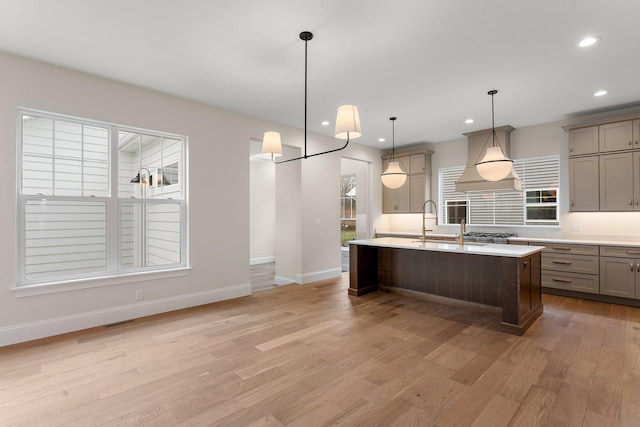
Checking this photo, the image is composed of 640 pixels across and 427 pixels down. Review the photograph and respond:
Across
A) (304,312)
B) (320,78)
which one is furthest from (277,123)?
(304,312)

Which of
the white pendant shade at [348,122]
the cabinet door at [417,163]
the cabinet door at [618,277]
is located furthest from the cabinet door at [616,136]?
the white pendant shade at [348,122]

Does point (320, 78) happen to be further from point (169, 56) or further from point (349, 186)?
point (349, 186)

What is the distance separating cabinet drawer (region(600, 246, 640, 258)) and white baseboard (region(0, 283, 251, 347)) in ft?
17.4

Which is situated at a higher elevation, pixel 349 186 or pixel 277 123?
pixel 277 123

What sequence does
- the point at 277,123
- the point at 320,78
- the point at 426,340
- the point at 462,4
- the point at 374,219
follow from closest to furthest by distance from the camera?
the point at 462,4
the point at 426,340
the point at 320,78
the point at 277,123
the point at 374,219

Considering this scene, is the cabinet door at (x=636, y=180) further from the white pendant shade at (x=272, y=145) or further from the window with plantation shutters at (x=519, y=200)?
the white pendant shade at (x=272, y=145)

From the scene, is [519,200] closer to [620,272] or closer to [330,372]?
[620,272]

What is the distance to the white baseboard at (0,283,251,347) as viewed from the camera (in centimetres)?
323

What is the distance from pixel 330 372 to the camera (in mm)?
2600

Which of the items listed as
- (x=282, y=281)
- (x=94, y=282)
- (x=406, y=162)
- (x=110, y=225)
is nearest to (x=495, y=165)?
(x=406, y=162)

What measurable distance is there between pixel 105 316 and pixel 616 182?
7.01 metres

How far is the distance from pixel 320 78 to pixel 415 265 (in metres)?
2.92

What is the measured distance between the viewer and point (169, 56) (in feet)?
10.6

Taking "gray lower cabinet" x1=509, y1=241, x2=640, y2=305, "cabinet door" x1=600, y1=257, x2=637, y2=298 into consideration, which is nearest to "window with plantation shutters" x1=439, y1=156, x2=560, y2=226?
"gray lower cabinet" x1=509, y1=241, x2=640, y2=305
